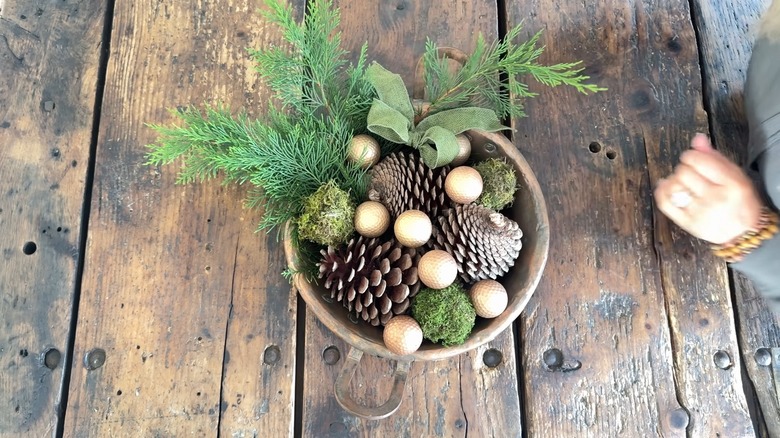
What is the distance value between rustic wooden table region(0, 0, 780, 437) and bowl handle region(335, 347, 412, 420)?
5 cm

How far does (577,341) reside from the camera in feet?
2.19

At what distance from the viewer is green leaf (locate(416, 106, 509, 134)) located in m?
0.60

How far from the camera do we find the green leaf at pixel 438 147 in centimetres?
57

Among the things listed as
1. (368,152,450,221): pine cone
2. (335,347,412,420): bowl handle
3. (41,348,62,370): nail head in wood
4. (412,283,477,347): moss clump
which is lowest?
(41,348,62,370): nail head in wood

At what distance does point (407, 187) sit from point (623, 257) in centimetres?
30

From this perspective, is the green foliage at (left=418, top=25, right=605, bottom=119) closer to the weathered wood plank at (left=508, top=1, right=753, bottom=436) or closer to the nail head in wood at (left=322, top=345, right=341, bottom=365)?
the weathered wood plank at (left=508, top=1, right=753, bottom=436)

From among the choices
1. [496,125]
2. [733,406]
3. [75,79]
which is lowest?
[733,406]

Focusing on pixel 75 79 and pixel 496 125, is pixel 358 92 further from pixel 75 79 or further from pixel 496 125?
pixel 75 79

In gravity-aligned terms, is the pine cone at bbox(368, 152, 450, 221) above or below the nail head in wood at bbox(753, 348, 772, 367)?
above

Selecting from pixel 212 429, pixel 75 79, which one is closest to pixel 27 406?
pixel 212 429

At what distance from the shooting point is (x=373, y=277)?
554 millimetres

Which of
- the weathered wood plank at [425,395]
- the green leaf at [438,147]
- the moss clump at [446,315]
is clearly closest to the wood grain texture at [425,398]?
the weathered wood plank at [425,395]

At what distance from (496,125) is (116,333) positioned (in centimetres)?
51

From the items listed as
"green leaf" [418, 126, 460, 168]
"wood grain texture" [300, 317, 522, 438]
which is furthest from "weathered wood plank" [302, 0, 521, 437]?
"green leaf" [418, 126, 460, 168]
